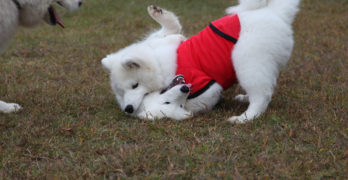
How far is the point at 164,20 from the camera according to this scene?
4930 mm

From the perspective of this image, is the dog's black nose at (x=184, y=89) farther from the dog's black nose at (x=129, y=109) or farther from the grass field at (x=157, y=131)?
the dog's black nose at (x=129, y=109)

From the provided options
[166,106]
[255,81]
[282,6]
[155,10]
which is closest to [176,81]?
[166,106]

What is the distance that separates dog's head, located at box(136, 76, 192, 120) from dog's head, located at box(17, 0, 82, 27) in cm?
121

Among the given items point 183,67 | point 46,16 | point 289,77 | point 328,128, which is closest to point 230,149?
point 328,128

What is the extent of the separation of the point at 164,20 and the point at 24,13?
6.22ft

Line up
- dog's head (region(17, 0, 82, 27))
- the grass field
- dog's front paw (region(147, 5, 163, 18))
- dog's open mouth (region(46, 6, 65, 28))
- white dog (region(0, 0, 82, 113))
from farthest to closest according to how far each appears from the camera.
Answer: dog's front paw (region(147, 5, 163, 18)) → dog's open mouth (region(46, 6, 65, 28)) → dog's head (region(17, 0, 82, 27)) → white dog (region(0, 0, 82, 113)) → the grass field

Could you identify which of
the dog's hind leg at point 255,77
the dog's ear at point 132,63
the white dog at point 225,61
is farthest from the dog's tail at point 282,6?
the dog's ear at point 132,63

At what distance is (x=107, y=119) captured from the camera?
381 centimetres

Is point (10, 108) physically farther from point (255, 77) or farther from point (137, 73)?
point (255, 77)

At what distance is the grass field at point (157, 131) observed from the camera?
2691 millimetres

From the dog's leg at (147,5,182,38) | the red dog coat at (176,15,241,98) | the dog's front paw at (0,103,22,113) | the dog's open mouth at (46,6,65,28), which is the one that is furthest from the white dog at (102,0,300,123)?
the dog's front paw at (0,103,22,113)

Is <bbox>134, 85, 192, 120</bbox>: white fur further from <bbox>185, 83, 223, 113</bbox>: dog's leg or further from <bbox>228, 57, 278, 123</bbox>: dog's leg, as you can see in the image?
<bbox>228, 57, 278, 123</bbox>: dog's leg

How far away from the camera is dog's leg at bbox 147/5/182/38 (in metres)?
4.90

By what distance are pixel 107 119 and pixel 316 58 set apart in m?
3.75
